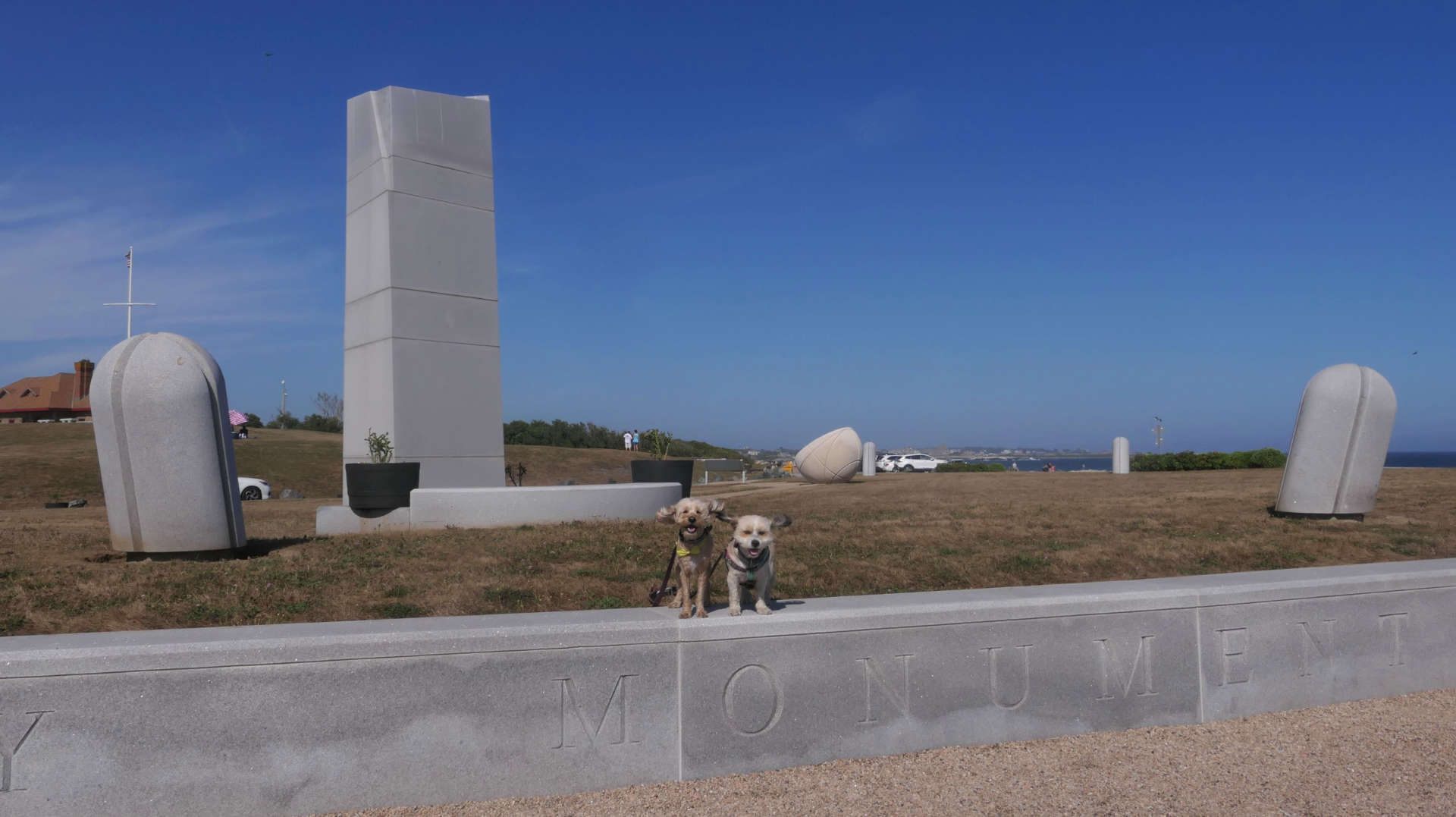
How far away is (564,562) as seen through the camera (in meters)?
9.36

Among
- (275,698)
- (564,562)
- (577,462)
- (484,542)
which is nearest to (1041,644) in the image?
(275,698)

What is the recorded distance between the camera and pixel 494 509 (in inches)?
507

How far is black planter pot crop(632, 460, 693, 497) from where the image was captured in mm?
17594

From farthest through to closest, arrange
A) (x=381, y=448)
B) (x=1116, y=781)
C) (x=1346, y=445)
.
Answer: (x=381, y=448)
(x=1346, y=445)
(x=1116, y=781)

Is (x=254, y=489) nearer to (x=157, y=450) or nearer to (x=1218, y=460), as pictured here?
(x=157, y=450)

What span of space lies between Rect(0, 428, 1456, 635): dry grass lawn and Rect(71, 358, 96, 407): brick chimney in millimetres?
66389

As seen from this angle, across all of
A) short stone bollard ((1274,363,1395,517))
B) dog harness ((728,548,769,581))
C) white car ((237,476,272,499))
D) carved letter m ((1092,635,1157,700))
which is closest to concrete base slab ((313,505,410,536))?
dog harness ((728,548,769,581))

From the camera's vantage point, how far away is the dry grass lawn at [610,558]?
750cm

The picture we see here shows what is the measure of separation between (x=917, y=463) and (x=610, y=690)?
54934mm

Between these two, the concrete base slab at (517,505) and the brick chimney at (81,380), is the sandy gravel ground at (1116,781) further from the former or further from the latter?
the brick chimney at (81,380)

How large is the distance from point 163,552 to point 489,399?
24.5ft

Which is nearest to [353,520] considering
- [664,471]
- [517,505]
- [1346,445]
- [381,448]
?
[381,448]

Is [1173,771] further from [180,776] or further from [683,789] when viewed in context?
[180,776]

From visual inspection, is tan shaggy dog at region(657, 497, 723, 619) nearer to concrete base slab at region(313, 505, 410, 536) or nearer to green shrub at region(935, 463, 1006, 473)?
concrete base slab at region(313, 505, 410, 536)
